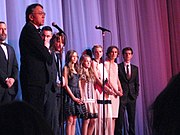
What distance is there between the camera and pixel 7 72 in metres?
3.91

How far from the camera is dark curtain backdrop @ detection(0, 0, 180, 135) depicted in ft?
17.4

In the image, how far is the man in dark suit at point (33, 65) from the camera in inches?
136

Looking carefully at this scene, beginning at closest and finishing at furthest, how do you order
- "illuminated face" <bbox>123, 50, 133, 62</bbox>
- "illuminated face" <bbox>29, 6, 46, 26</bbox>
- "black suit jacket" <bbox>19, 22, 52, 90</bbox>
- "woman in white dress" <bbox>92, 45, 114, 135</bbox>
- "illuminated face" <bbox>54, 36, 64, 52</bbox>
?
"black suit jacket" <bbox>19, 22, 52, 90</bbox> < "illuminated face" <bbox>29, 6, 46, 26</bbox> < "illuminated face" <bbox>54, 36, 64, 52</bbox> < "woman in white dress" <bbox>92, 45, 114, 135</bbox> < "illuminated face" <bbox>123, 50, 133, 62</bbox>

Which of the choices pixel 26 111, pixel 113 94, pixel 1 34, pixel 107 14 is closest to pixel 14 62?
pixel 1 34

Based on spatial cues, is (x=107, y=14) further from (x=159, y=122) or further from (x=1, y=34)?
(x=159, y=122)

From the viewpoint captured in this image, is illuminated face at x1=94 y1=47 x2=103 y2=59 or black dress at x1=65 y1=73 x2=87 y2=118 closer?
black dress at x1=65 y1=73 x2=87 y2=118

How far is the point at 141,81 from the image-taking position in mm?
6918

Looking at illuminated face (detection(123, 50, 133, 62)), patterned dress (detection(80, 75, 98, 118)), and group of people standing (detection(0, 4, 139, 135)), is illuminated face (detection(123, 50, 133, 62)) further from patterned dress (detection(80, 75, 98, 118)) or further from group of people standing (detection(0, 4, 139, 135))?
patterned dress (detection(80, 75, 98, 118))

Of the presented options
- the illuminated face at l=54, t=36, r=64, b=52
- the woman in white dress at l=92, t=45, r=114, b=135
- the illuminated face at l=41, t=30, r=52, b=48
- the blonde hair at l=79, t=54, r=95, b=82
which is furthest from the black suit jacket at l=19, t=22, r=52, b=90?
the woman in white dress at l=92, t=45, r=114, b=135

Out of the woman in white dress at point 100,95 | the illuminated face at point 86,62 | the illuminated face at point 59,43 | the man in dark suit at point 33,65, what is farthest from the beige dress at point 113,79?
the man in dark suit at point 33,65

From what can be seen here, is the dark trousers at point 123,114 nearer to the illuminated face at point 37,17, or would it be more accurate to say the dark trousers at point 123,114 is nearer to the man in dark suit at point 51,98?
the man in dark suit at point 51,98

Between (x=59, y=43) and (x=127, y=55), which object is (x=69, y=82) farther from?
(x=127, y=55)

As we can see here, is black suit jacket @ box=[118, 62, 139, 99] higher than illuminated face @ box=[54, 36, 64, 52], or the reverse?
illuminated face @ box=[54, 36, 64, 52]

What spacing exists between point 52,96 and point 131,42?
3.23 m
